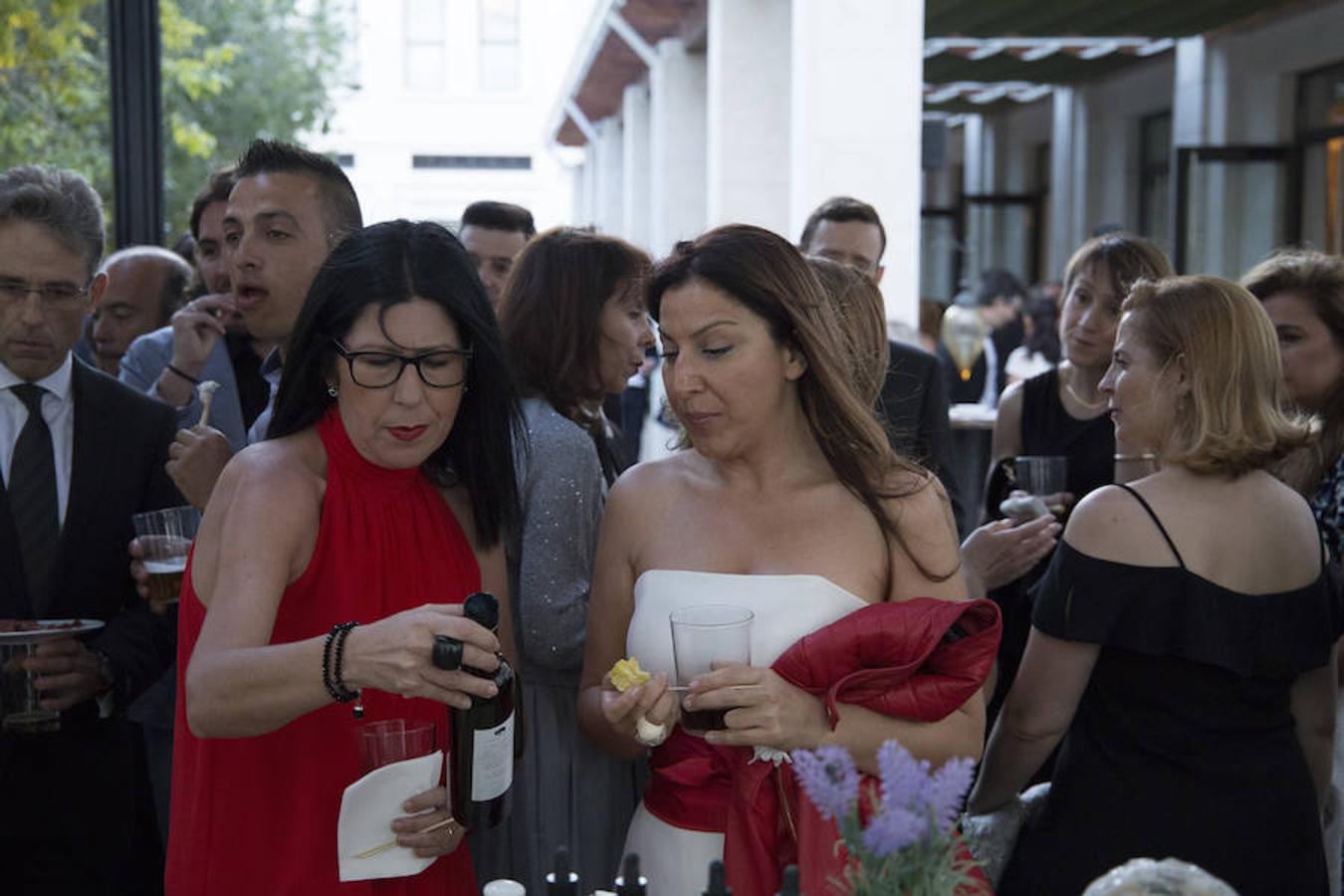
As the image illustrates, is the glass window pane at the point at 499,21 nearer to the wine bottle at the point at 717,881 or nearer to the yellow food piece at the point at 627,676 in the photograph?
the yellow food piece at the point at 627,676

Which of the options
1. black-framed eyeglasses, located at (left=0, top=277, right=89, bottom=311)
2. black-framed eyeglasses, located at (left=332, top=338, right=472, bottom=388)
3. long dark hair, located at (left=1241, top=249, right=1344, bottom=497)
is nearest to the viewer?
black-framed eyeglasses, located at (left=332, top=338, right=472, bottom=388)

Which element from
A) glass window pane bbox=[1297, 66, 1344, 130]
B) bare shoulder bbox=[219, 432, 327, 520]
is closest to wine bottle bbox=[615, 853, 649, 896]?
bare shoulder bbox=[219, 432, 327, 520]

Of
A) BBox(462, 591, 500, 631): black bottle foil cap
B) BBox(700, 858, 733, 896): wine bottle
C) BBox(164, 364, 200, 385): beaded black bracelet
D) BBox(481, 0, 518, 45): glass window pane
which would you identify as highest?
BBox(481, 0, 518, 45): glass window pane

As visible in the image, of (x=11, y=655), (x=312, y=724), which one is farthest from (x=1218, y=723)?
(x=11, y=655)

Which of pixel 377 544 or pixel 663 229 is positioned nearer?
pixel 377 544

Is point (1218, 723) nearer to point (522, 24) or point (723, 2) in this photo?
point (723, 2)

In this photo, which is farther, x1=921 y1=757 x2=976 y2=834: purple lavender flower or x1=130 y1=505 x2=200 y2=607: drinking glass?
x1=130 y1=505 x2=200 y2=607: drinking glass

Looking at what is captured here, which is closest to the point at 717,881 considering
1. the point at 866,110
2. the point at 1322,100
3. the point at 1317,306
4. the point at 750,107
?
the point at 1317,306

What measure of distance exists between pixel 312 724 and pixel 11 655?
770 millimetres

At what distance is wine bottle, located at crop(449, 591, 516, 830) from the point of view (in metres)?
1.88

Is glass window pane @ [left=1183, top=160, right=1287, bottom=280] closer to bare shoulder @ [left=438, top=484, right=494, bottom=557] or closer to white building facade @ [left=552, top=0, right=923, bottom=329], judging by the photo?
white building facade @ [left=552, top=0, right=923, bottom=329]

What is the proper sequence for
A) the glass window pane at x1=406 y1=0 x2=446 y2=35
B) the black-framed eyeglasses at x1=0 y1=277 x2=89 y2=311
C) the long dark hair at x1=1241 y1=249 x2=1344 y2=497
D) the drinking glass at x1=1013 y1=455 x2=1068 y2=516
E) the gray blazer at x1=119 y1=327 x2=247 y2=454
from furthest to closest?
the glass window pane at x1=406 y1=0 x2=446 y2=35
the gray blazer at x1=119 y1=327 x2=247 y2=454
the drinking glass at x1=1013 y1=455 x2=1068 y2=516
the long dark hair at x1=1241 y1=249 x2=1344 y2=497
the black-framed eyeglasses at x1=0 y1=277 x2=89 y2=311

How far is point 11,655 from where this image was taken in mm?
2508

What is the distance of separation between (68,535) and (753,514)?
54.7 inches
